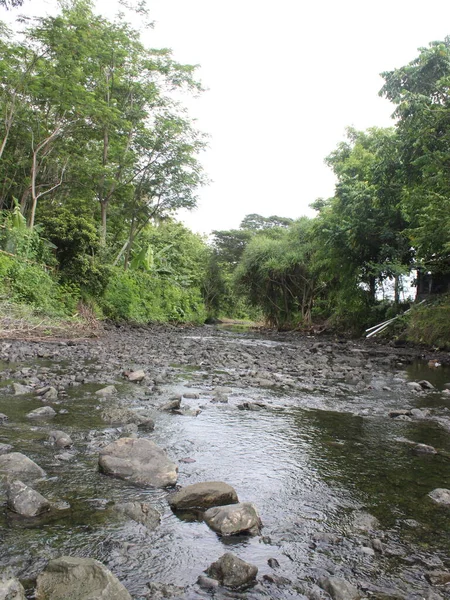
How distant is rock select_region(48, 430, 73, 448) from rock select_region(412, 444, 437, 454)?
2917 millimetres

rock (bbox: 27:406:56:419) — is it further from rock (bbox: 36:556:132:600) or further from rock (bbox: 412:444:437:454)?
rock (bbox: 412:444:437:454)

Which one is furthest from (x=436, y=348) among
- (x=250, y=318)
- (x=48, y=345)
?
(x=250, y=318)

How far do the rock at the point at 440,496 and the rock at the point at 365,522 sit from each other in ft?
1.84

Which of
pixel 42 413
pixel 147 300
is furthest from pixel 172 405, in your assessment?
pixel 147 300

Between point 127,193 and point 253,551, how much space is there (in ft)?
72.9

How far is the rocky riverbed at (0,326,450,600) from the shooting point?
189 cm

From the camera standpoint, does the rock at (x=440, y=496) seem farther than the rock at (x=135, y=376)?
No

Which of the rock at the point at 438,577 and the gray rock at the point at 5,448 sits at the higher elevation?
the rock at the point at 438,577

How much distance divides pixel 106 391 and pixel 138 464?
2.54 m

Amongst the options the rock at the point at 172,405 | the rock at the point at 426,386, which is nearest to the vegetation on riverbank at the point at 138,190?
the rock at the point at 426,386

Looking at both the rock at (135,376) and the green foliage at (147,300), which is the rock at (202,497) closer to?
the rock at (135,376)

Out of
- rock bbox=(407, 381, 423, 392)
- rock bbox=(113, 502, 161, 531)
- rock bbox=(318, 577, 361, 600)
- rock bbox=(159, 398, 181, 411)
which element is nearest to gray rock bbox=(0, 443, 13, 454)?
rock bbox=(113, 502, 161, 531)

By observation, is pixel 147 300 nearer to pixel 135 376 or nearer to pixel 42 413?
pixel 135 376

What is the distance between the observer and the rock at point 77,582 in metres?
1.61
